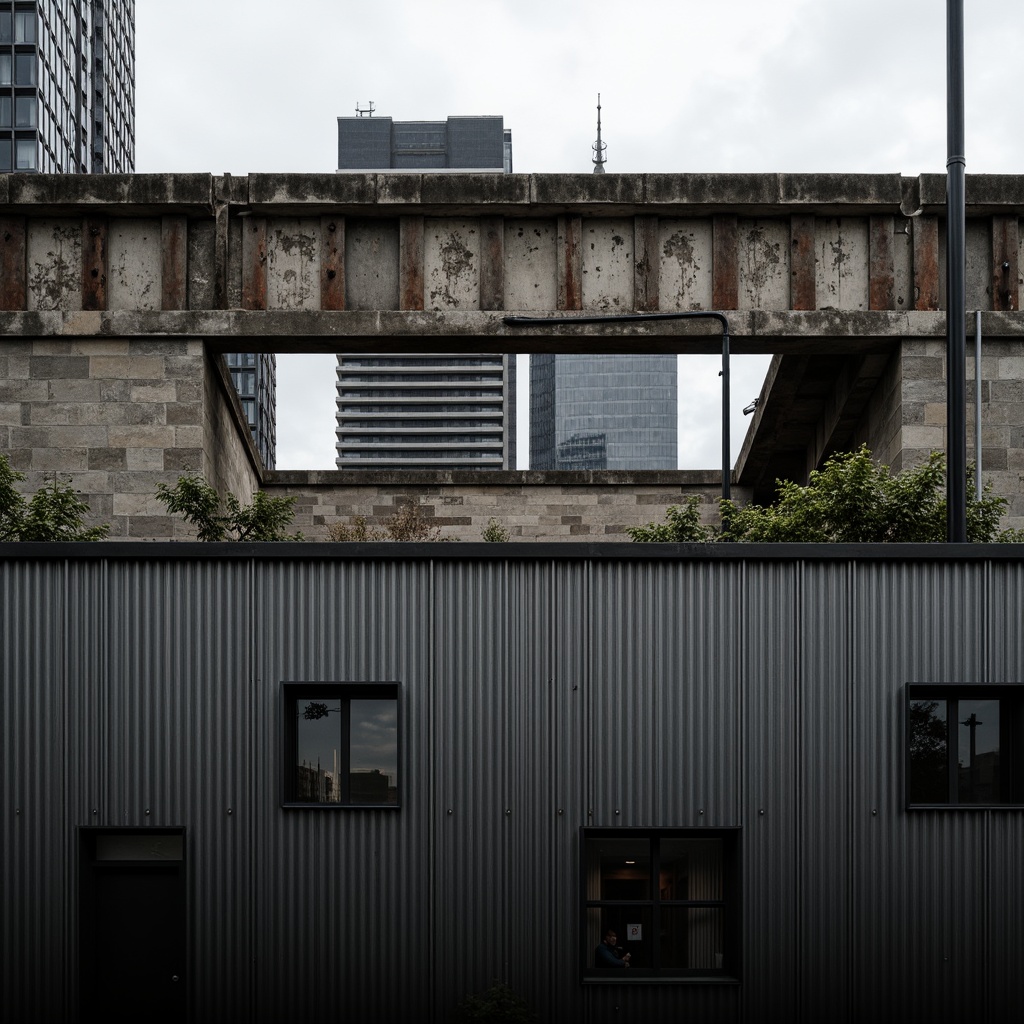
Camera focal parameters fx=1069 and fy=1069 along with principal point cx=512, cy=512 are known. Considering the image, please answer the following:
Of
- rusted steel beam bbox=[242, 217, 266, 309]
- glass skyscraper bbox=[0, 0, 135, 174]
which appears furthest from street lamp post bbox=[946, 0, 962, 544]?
glass skyscraper bbox=[0, 0, 135, 174]

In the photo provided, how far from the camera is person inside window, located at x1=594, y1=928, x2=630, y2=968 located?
→ 10633 millimetres

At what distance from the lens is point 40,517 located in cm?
1517

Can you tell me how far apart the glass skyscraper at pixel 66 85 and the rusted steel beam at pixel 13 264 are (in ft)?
159

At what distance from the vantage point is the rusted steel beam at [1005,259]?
18.7 meters

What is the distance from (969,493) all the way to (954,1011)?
829cm

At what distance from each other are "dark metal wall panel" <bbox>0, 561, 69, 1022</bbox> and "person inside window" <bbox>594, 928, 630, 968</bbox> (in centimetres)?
530

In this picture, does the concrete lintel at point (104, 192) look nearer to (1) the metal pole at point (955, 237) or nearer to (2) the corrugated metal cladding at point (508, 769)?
(2) the corrugated metal cladding at point (508, 769)

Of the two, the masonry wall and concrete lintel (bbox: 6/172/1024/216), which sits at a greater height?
concrete lintel (bbox: 6/172/1024/216)

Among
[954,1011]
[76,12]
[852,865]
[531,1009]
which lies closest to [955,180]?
[852,865]

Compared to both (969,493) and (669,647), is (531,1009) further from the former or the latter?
(969,493)

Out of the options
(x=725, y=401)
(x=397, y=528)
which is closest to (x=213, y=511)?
(x=725, y=401)

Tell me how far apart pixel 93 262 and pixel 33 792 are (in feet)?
36.0

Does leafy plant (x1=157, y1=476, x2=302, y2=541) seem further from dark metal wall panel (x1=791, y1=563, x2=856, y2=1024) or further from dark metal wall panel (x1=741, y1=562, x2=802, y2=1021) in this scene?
dark metal wall panel (x1=791, y1=563, x2=856, y2=1024)

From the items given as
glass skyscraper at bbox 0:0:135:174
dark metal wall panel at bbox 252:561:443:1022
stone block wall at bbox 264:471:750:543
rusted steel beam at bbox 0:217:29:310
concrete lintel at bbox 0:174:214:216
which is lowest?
dark metal wall panel at bbox 252:561:443:1022
